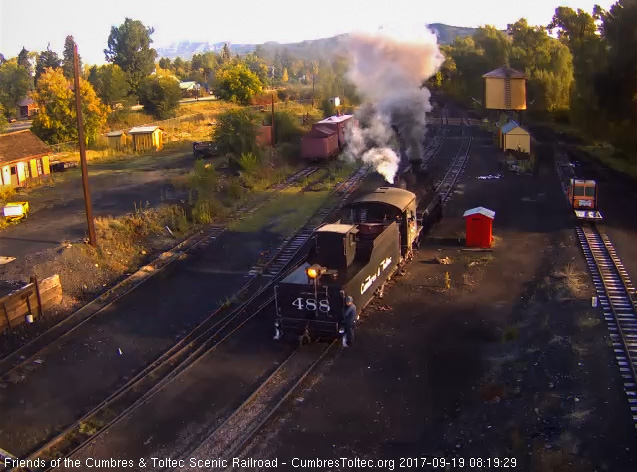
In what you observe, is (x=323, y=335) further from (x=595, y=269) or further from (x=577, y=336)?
(x=595, y=269)

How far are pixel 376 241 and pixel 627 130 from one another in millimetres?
28176

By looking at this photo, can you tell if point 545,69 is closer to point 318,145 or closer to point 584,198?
point 318,145

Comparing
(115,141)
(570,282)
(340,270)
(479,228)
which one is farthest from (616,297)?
(115,141)

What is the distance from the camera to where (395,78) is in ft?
90.5

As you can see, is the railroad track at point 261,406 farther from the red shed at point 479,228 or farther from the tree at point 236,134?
the tree at point 236,134

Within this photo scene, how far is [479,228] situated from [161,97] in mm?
55891

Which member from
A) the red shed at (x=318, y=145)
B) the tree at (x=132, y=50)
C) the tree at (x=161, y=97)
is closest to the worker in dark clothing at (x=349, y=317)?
the red shed at (x=318, y=145)

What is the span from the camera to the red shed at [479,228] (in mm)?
23297

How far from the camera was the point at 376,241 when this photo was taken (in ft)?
53.1

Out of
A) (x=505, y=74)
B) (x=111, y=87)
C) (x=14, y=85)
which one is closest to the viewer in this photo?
(x=505, y=74)

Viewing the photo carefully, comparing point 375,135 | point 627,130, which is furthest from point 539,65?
point 375,135

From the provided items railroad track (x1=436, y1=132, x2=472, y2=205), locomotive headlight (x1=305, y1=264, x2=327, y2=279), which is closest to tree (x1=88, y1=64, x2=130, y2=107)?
railroad track (x1=436, y1=132, x2=472, y2=205)

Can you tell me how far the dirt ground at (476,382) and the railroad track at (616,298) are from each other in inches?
8.4

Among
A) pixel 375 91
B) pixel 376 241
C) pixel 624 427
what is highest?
pixel 375 91
